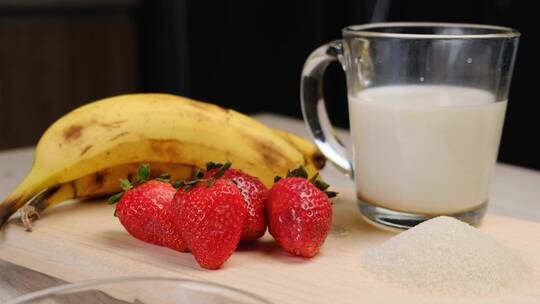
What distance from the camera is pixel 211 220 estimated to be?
25.7 inches

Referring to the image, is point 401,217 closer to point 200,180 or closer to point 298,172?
point 298,172

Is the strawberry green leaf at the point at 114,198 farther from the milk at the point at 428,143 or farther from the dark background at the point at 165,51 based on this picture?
the dark background at the point at 165,51

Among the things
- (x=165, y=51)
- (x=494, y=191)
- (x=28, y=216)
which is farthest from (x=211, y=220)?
Result: (x=165, y=51)

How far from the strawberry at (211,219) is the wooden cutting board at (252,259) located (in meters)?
0.02

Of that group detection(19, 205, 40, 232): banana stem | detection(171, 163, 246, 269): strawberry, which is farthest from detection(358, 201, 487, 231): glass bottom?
detection(19, 205, 40, 232): banana stem

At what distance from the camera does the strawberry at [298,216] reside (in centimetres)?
69

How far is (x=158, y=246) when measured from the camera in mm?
729

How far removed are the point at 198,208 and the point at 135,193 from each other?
100mm

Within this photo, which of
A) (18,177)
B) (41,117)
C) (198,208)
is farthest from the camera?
(41,117)

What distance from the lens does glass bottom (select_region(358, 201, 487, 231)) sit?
2.65ft

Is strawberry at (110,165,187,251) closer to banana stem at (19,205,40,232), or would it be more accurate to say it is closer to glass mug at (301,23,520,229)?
banana stem at (19,205,40,232)

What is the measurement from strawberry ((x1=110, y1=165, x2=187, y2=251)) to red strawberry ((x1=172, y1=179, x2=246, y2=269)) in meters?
0.04

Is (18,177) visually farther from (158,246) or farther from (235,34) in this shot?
(235,34)

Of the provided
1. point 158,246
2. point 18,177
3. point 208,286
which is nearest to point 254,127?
point 158,246
